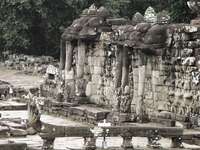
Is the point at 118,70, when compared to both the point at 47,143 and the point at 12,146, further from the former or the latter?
the point at 12,146

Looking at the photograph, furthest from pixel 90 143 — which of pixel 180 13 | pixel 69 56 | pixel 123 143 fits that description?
pixel 180 13

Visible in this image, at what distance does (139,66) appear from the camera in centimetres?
1912

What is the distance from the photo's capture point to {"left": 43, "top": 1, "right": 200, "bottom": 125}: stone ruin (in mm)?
18172

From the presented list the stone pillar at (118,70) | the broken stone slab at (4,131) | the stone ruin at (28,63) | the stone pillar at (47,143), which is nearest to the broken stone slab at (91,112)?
the stone pillar at (118,70)

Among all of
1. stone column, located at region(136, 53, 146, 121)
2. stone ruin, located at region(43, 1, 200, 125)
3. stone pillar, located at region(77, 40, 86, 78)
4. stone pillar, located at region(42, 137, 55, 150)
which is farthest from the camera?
stone pillar, located at region(77, 40, 86, 78)

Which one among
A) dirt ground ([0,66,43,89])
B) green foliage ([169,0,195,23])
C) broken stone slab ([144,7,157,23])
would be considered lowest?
dirt ground ([0,66,43,89])

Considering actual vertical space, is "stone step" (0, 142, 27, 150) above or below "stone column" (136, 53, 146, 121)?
below

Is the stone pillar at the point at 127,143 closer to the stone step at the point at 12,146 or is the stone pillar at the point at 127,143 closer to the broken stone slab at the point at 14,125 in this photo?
the stone step at the point at 12,146

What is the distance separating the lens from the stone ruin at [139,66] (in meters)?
18.2

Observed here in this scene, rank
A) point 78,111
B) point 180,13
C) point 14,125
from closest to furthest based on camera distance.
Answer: point 14,125
point 78,111
point 180,13

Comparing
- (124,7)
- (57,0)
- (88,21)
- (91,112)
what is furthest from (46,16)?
(91,112)

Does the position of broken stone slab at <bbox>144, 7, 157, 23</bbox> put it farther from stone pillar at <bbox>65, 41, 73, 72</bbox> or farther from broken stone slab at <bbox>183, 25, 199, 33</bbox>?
stone pillar at <bbox>65, 41, 73, 72</bbox>

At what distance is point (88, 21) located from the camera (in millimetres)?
22938

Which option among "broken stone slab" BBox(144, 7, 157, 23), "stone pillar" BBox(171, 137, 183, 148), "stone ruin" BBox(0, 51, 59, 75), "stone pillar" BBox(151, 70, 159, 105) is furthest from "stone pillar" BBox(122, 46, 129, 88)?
"stone ruin" BBox(0, 51, 59, 75)
